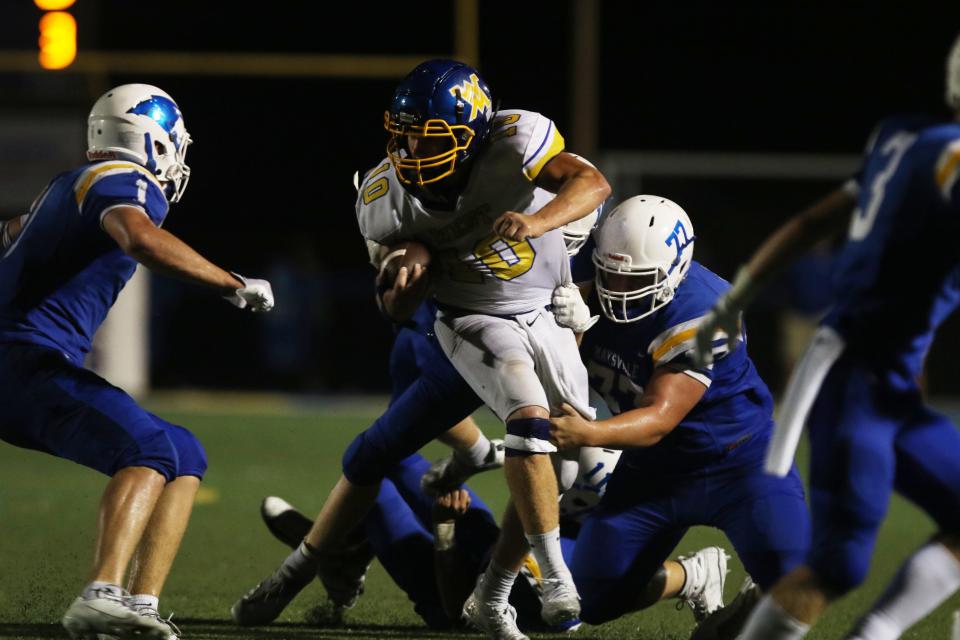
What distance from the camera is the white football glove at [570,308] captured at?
4.28 metres

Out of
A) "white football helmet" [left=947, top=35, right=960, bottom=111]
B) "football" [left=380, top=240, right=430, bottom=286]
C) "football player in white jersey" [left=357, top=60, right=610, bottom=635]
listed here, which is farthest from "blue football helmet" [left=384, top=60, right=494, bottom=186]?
"white football helmet" [left=947, top=35, right=960, bottom=111]

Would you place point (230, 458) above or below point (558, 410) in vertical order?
below

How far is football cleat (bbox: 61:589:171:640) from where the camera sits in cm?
366

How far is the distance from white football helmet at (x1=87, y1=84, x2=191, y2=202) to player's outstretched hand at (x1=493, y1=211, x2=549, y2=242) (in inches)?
40.7

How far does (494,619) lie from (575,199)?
119cm

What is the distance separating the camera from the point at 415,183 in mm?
4453

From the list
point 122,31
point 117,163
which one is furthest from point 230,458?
point 122,31

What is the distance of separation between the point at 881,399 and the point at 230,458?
6205 mm

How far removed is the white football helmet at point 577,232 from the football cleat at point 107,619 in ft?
5.89

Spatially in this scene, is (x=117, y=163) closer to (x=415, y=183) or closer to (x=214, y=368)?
(x=415, y=183)

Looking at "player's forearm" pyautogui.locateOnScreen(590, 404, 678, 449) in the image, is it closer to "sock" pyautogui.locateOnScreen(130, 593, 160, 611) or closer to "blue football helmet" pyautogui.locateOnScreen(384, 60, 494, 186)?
"blue football helmet" pyautogui.locateOnScreen(384, 60, 494, 186)

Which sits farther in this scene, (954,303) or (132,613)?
(132,613)

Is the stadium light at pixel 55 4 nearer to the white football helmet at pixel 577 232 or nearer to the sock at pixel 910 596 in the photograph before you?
the white football helmet at pixel 577 232

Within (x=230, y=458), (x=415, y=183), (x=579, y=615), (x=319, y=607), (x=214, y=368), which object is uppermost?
(x=415, y=183)
